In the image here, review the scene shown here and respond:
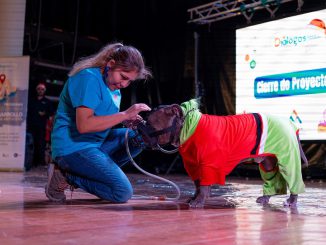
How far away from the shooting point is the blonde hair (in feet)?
7.94

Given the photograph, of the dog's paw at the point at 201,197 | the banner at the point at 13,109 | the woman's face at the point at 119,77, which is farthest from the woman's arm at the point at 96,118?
the banner at the point at 13,109

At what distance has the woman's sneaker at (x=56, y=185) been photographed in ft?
8.74

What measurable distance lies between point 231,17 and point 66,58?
342 cm

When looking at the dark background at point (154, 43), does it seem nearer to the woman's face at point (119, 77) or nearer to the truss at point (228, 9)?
the truss at point (228, 9)

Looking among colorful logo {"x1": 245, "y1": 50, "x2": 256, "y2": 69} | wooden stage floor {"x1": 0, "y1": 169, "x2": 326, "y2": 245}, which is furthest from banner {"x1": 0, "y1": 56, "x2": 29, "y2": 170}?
wooden stage floor {"x1": 0, "y1": 169, "x2": 326, "y2": 245}

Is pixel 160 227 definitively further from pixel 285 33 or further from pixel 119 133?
pixel 285 33

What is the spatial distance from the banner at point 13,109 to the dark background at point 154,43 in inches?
42.1

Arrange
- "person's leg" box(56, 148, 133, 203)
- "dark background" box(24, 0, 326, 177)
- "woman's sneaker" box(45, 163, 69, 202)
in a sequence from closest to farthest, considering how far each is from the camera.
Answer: "person's leg" box(56, 148, 133, 203), "woman's sneaker" box(45, 163, 69, 202), "dark background" box(24, 0, 326, 177)

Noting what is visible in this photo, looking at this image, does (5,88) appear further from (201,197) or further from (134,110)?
(201,197)

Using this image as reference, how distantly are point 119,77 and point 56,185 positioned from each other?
2.38 feet

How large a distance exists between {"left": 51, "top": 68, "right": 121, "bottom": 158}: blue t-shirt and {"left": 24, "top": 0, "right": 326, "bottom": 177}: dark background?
336cm

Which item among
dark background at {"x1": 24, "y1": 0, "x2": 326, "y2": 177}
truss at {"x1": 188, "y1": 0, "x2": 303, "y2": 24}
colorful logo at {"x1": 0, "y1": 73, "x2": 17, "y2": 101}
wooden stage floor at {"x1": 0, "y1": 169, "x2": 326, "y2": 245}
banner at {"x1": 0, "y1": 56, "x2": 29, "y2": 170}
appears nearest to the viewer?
wooden stage floor at {"x1": 0, "y1": 169, "x2": 326, "y2": 245}

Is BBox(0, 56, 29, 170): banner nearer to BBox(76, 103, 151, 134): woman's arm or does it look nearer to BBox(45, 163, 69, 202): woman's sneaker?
BBox(45, 163, 69, 202): woman's sneaker

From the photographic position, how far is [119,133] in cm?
286
